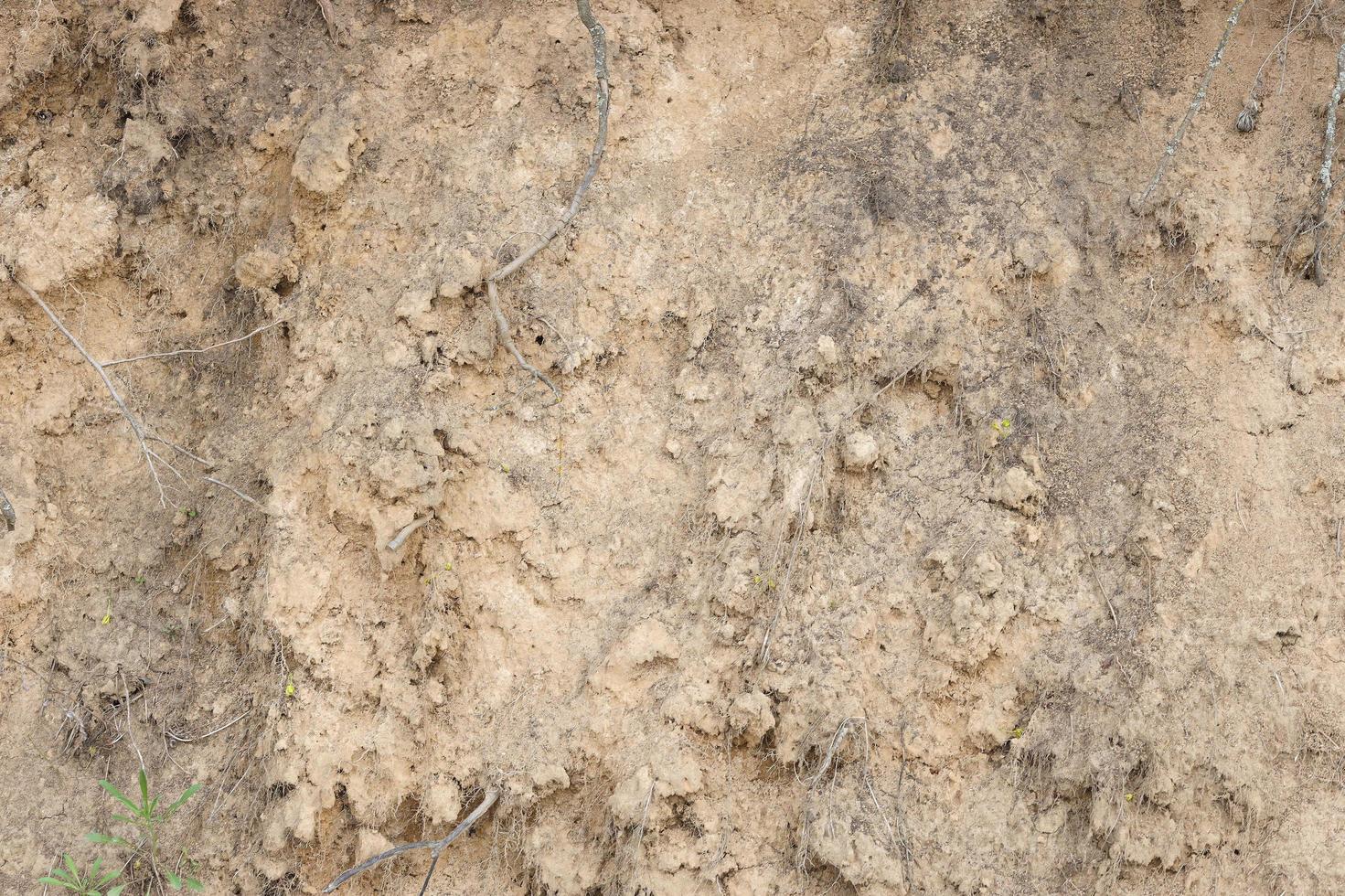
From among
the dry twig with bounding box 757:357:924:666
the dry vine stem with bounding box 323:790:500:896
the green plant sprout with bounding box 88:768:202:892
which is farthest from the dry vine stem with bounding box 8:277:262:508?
the dry twig with bounding box 757:357:924:666

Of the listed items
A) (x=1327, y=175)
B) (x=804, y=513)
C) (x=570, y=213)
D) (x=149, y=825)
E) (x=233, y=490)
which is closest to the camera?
(x=149, y=825)

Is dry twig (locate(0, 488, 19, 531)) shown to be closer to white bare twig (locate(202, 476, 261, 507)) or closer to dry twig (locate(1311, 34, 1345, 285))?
white bare twig (locate(202, 476, 261, 507))

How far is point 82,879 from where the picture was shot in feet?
13.6

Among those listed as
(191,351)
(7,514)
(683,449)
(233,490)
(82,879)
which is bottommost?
(82,879)

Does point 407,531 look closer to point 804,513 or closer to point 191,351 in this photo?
point 191,351

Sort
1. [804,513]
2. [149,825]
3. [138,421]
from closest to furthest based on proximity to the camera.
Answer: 1. [149,825]
2. [804,513]
3. [138,421]

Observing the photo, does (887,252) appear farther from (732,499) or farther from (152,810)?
(152,810)

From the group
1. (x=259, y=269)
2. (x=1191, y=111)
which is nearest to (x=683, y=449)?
(x=259, y=269)

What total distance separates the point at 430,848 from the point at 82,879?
136cm

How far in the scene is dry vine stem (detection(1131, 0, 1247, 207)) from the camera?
431cm

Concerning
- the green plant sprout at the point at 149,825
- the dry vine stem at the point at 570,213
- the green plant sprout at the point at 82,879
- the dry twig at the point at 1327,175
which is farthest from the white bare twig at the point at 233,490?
the dry twig at the point at 1327,175

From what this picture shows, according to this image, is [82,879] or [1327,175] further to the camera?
[1327,175]

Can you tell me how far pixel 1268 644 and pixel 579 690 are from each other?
8.70ft

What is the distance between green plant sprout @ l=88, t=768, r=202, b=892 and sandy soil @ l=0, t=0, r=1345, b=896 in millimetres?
107
